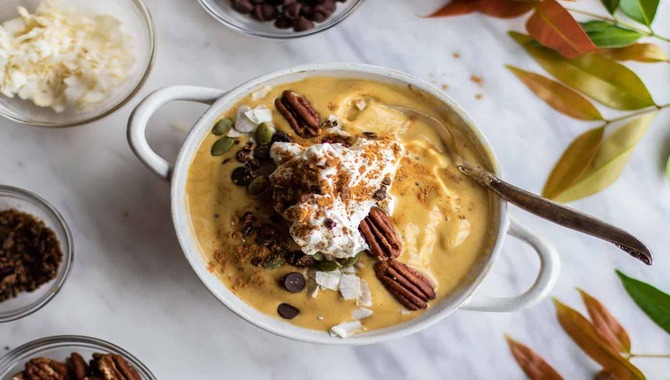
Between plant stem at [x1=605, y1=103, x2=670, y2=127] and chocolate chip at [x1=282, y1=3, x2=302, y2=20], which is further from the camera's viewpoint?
plant stem at [x1=605, y1=103, x2=670, y2=127]

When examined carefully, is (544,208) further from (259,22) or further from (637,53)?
(259,22)

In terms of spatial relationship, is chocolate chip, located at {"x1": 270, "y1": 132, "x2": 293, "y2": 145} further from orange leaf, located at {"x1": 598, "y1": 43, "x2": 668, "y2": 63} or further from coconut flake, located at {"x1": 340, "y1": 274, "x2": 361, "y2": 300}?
orange leaf, located at {"x1": 598, "y1": 43, "x2": 668, "y2": 63}

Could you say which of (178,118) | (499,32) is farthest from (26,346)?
(499,32)

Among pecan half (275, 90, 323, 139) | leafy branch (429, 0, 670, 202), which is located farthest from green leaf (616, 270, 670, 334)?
pecan half (275, 90, 323, 139)

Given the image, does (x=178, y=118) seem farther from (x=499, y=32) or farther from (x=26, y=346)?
(x=499, y=32)

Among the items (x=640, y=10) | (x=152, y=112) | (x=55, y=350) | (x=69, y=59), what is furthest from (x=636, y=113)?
(x=55, y=350)
